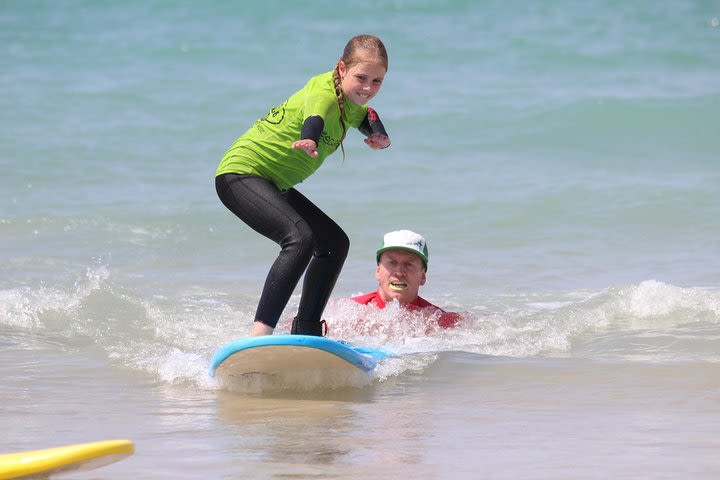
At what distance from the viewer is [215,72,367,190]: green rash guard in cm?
544

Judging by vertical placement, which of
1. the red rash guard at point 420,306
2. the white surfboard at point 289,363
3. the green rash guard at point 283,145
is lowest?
the white surfboard at point 289,363

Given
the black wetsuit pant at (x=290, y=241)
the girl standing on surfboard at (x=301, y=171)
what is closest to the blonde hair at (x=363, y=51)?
the girl standing on surfboard at (x=301, y=171)

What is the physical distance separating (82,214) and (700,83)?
12.8 m

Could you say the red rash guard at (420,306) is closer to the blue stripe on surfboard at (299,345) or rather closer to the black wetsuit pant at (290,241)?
the black wetsuit pant at (290,241)

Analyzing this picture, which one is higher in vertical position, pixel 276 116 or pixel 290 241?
pixel 276 116

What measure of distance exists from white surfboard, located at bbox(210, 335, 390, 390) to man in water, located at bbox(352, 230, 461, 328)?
1829 mm

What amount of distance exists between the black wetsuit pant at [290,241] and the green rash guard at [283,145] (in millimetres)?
60

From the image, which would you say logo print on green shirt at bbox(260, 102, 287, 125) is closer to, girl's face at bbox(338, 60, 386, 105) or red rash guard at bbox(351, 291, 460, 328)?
girl's face at bbox(338, 60, 386, 105)

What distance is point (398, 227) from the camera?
13250mm

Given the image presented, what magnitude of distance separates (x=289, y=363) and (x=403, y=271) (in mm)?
2215

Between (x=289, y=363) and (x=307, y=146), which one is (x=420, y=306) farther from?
(x=307, y=146)

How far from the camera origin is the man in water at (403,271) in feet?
23.2

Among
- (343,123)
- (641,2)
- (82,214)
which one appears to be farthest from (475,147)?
(343,123)

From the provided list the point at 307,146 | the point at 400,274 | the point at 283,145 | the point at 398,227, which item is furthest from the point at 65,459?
the point at 398,227
